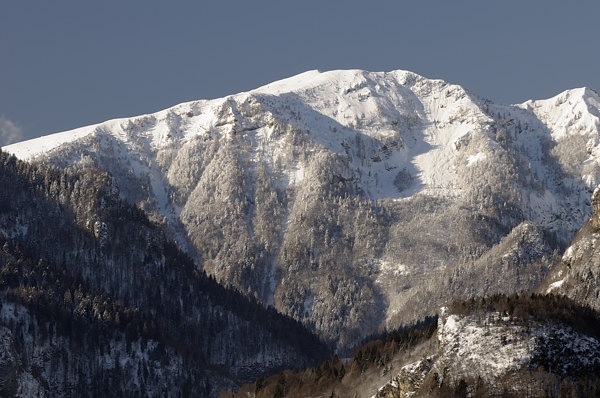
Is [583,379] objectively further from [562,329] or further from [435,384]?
[435,384]

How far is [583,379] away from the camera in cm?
19150

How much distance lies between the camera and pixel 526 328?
200 metres

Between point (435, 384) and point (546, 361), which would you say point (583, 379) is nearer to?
point (546, 361)

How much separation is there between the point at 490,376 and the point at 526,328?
1209 cm

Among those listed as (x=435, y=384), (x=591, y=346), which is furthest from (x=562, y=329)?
(x=435, y=384)

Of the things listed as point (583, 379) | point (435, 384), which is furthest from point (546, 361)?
point (435, 384)

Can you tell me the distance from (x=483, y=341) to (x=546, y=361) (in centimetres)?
1137

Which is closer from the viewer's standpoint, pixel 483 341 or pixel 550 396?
pixel 550 396

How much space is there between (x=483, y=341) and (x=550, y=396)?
55.6 ft

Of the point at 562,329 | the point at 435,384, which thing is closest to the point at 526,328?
the point at 562,329

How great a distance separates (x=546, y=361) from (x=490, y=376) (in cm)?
954

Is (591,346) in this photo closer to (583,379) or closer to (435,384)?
(583,379)

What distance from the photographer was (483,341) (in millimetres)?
199750

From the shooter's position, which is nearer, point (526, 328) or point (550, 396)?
point (550, 396)
